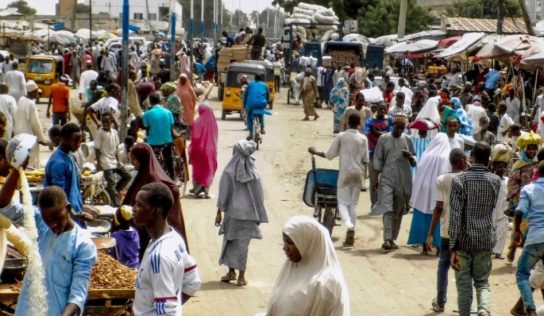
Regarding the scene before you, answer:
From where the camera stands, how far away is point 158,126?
640 inches

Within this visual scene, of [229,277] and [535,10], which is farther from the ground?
[535,10]

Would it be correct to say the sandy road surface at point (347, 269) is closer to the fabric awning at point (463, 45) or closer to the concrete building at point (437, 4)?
the fabric awning at point (463, 45)

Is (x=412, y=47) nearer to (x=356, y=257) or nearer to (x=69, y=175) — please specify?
(x=356, y=257)

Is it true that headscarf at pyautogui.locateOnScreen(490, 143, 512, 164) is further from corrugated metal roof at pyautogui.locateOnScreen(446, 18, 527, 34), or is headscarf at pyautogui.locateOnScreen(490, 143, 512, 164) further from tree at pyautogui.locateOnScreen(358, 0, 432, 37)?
tree at pyautogui.locateOnScreen(358, 0, 432, 37)

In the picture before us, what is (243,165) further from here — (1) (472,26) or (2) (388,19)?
(2) (388,19)

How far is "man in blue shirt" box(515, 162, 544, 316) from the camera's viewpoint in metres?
9.39

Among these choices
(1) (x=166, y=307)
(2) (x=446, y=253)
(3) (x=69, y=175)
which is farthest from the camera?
(2) (x=446, y=253)

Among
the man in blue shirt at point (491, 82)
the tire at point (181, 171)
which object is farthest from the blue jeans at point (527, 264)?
the man in blue shirt at point (491, 82)

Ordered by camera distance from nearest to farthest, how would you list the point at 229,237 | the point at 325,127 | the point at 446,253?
1. the point at 446,253
2. the point at 229,237
3. the point at 325,127

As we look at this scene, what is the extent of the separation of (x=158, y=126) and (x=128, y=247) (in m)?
6.93

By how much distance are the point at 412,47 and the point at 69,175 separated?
99.0ft

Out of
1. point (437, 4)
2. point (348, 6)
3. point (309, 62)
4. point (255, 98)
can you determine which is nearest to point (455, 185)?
point (255, 98)

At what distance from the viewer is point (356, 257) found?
13297 mm

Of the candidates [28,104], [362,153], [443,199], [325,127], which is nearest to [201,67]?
[325,127]
